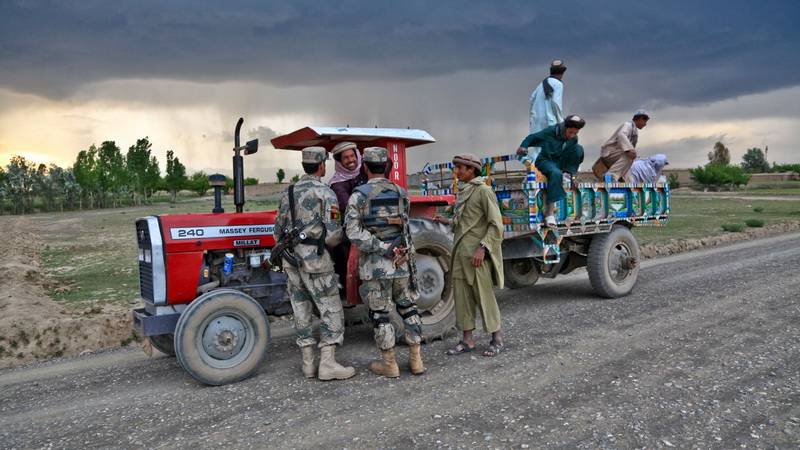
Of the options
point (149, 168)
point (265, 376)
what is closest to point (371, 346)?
point (265, 376)

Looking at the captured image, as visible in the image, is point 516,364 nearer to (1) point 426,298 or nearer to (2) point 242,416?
(1) point 426,298

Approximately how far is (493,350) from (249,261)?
2.51m

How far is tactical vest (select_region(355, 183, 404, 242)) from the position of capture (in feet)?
17.1

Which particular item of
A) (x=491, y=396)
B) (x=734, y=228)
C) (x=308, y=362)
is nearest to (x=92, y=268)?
(x=308, y=362)

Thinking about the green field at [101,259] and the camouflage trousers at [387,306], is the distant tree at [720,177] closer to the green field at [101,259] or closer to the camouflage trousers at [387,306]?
the green field at [101,259]

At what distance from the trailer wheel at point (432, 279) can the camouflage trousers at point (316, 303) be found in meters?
1.34

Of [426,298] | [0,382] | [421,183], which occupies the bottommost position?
[0,382]

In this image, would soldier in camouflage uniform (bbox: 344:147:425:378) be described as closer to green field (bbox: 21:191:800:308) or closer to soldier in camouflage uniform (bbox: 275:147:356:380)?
soldier in camouflage uniform (bbox: 275:147:356:380)

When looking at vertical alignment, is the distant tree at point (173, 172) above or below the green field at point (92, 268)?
above

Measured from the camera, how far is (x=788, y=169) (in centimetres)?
9069

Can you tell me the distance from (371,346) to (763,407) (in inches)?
140

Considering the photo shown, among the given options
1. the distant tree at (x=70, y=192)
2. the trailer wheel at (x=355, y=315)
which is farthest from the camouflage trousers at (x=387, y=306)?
the distant tree at (x=70, y=192)

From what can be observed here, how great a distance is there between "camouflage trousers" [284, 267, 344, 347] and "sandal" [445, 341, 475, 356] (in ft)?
3.82

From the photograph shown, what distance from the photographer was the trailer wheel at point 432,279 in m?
6.45
